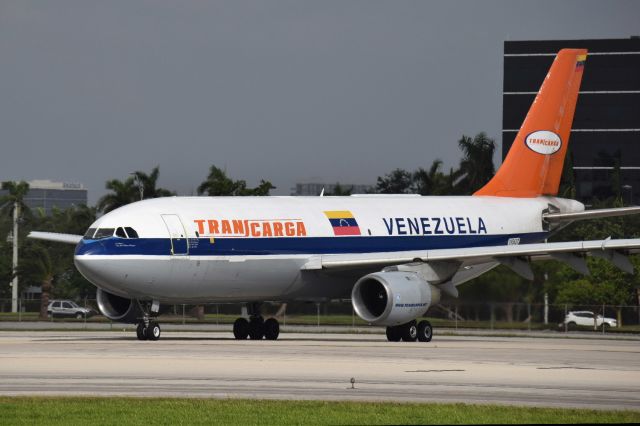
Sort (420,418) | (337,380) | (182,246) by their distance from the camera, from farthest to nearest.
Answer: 1. (182,246)
2. (337,380)
3. (420,418)

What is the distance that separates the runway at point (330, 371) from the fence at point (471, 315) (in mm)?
12008

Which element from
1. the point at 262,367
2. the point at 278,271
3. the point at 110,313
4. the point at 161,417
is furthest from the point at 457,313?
the point at 161,417

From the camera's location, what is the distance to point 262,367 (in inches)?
1145

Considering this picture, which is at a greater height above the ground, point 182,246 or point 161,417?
point 182,246

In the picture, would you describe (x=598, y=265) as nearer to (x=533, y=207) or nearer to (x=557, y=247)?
(x=533, y=207)

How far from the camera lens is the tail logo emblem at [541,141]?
54562 mm

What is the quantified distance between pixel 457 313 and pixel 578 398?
3197 cm

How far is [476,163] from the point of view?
95750 millimetres

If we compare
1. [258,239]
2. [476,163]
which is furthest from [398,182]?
[258,239]

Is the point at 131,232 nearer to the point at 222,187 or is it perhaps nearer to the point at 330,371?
the point at 330,371

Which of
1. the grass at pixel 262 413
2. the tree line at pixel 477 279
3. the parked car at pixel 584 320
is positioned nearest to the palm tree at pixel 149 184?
the tree line at pixel 477 279

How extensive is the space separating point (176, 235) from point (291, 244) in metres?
4.48

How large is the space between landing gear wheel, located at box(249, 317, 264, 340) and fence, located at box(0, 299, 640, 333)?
216 inches

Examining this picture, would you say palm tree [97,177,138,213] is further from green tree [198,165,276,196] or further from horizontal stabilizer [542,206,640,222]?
horizontal stabilizer [542,206,640,222]
